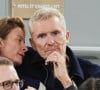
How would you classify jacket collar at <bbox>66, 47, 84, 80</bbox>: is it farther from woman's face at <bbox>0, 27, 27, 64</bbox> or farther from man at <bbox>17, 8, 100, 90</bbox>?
woman's face at <bbox>0, 27, 27, 64</bbox>

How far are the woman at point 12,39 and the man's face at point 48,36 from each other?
10cm

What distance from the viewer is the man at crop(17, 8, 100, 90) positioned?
1854 millimetres

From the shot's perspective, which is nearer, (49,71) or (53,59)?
(53,59)

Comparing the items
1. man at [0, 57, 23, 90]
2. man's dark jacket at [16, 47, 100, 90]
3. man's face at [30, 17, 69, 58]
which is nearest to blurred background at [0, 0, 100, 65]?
man's dark jacket at [16, 47, 100, 90]

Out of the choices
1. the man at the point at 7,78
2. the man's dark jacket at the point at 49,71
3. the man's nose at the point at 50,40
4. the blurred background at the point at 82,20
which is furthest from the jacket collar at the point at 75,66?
the blurred background at the point at 82,20

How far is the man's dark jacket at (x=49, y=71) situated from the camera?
1928 mm

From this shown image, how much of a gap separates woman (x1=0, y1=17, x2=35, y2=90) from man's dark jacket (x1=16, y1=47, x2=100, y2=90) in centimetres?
7

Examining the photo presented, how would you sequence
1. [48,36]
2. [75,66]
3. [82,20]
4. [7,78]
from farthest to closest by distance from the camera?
1. [82,20]
2. [75,66]
3. [48,36]
4. [7,78]

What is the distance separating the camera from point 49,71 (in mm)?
1982

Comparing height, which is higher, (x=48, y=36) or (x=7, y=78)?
(x=48, y=36)

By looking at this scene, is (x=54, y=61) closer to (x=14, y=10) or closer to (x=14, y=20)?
(x=14, y=20)

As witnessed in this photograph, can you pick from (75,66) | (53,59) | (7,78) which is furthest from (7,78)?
(75,66)

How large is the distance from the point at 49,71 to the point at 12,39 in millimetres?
262

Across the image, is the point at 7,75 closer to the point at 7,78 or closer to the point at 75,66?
the point at 7,78
